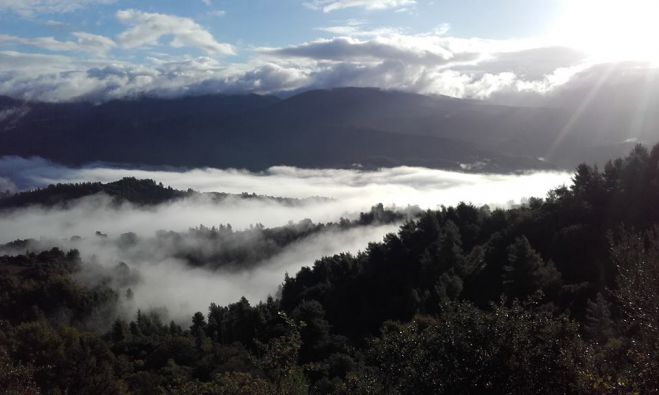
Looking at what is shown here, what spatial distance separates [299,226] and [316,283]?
75463mm

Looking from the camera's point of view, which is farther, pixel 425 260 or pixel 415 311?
pixel 425 260

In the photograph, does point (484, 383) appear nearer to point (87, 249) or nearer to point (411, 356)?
point (411, 356)

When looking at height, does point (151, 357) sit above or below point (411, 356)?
below

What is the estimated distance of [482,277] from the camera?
4891 centimetres

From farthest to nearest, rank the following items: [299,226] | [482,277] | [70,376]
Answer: [299,226]
[482,277]
[70,376]

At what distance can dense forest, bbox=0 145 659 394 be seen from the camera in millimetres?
10898

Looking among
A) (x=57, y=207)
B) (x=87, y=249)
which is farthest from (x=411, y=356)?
(x=57, y=207)

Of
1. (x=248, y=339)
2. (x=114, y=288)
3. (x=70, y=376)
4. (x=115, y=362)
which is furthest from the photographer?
(x=114, y=288)

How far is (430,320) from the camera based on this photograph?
27.2 metres

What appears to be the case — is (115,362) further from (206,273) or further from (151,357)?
(206,273)

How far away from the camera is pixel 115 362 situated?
129 feet

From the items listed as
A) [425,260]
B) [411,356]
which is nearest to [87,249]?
[425,260]

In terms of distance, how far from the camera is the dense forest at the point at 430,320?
10.9 meters

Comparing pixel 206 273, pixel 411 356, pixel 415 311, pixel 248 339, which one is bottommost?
pixel 206 273
